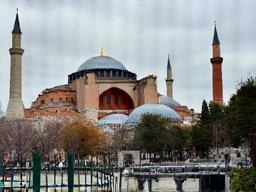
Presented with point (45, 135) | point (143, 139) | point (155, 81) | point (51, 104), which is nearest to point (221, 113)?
point (143, 139)

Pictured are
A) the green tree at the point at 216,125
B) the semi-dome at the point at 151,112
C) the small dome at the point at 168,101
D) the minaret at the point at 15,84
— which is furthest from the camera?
the small dome at the point at 168,101

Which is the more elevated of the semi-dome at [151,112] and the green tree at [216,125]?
the semi-dome at [151,112]

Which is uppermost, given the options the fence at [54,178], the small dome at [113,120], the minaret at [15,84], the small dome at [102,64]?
the small dome at [102,64]

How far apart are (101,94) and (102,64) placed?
437cm

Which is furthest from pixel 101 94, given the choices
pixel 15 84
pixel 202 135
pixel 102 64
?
pixel 202 135

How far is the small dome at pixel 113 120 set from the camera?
54044mm

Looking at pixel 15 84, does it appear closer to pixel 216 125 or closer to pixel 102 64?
pixel 102 64

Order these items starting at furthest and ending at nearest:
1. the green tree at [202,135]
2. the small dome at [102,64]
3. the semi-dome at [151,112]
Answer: the small dome at [102,64], the semi-dome at [151,112], the green tree at [202,135]

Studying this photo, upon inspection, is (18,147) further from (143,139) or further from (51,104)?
(51,104)

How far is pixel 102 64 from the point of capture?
213 ft

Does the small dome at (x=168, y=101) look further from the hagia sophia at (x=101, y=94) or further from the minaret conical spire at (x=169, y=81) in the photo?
the minaret conical spire at (x=169, y=81)

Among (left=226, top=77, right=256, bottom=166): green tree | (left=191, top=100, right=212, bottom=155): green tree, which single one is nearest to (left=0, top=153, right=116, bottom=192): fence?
(left=226, top=77, right=256, bottom=166): green tree

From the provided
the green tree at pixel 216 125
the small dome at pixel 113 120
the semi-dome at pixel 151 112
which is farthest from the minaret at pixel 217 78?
the green tree at pixel 216 125

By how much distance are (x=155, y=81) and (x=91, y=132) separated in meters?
19.6
